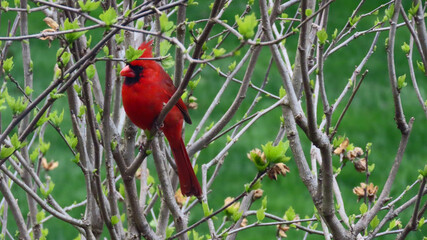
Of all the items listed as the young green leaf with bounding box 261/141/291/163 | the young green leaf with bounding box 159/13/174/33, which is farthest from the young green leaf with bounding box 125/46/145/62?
the young green leaf with bounding box 261/141/291/163

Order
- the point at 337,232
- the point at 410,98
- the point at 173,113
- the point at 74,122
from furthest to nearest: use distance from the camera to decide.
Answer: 1. the point at 410,98
2. the point at 173,113
3. the point at 74,122
4. the point at 337,232

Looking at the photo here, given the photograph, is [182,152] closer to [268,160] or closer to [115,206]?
[115,206]

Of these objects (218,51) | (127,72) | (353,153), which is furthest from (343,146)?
(218,51)

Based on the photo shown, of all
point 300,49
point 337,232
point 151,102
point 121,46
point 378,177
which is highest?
point 300,49

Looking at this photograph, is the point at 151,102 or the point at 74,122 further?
the point at 151,102

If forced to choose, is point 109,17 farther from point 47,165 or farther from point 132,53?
point 47,165

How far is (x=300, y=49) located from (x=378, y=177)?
3.64 metres

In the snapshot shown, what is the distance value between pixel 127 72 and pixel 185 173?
1.56 ft

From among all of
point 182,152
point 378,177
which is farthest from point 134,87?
point 378,177

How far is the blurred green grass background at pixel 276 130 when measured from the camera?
16.3 feet

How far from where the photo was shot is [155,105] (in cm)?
262

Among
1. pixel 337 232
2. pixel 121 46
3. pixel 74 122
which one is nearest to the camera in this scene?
pixel 337 232

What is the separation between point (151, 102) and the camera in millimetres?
2619

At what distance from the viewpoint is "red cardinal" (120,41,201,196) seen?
2.47m
